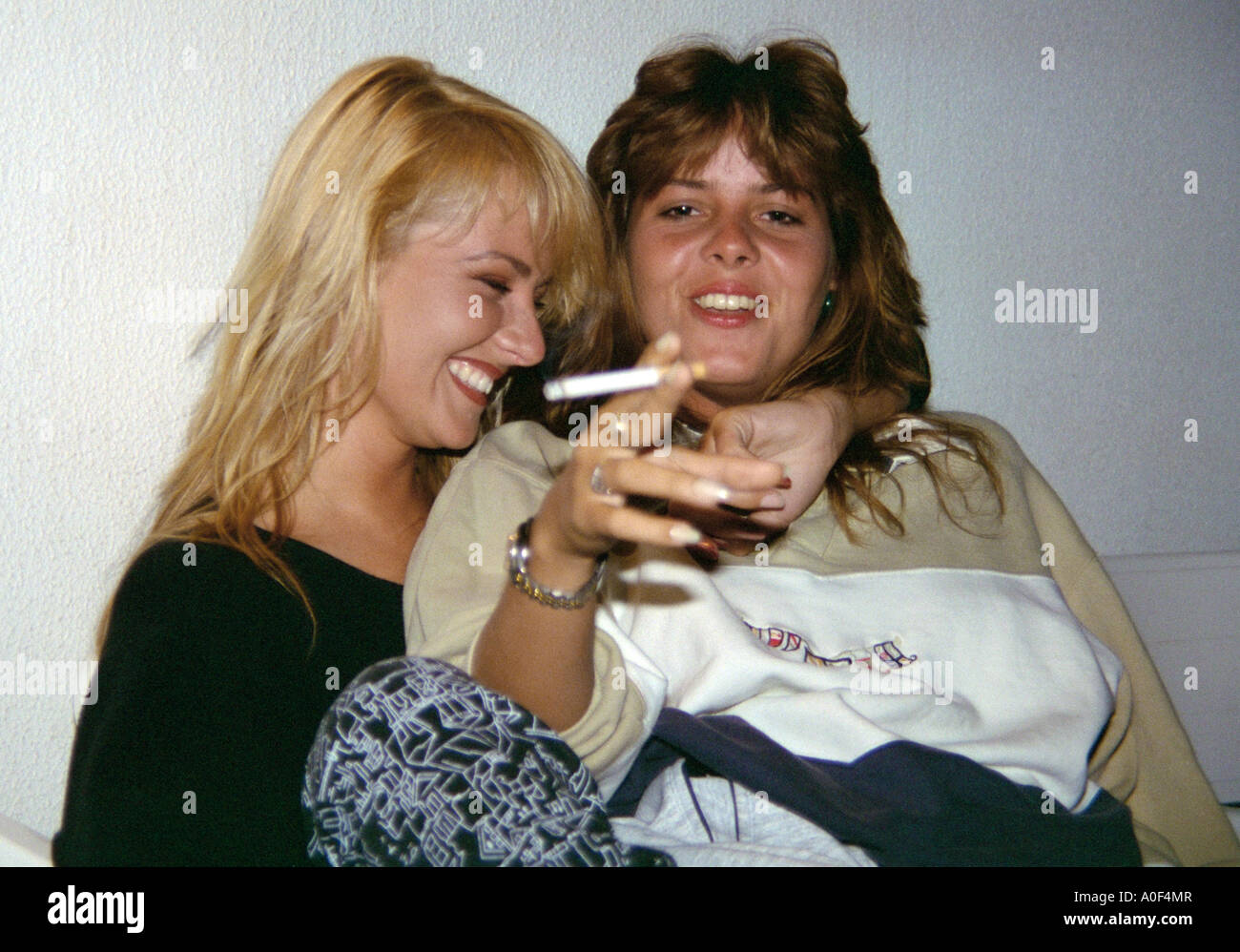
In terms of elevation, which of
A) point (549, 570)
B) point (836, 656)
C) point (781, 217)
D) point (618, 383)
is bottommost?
point (836, 656)

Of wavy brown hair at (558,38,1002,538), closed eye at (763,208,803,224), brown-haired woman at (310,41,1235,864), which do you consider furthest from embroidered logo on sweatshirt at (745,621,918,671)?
closed eye at (763,208,803,224)

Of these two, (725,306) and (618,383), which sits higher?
(725,306)

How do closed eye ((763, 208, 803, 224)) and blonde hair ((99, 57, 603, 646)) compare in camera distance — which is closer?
blonde hair ((99, 57, 603, 646))

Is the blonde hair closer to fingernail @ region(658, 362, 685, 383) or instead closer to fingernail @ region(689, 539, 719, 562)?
fingernail @ region(689, 539, 719, 562)

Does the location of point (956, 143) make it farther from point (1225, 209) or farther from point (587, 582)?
point (587, 582)

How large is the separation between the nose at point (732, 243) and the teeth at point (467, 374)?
0.28m

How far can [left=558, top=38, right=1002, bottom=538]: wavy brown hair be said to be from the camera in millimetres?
1224

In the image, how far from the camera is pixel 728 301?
1194 mm

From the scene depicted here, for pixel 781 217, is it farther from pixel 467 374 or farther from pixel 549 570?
pixel 549 570

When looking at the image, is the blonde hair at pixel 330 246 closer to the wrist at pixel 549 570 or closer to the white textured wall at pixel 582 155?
the white textured wall at pixel 582 155

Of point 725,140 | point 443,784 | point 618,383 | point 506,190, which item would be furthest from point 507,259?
point 443,784

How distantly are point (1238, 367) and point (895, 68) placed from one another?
77 cm

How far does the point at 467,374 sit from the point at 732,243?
0.32m

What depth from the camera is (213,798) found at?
2.97ft
